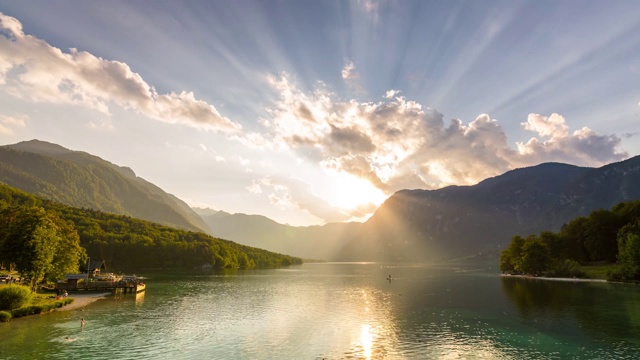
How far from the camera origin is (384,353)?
49.1m

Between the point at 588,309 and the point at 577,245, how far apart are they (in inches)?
5178

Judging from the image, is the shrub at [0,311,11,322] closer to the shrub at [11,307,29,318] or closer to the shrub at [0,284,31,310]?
the shrub at [11,307,29,318]

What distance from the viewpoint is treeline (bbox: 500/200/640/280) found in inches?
6732

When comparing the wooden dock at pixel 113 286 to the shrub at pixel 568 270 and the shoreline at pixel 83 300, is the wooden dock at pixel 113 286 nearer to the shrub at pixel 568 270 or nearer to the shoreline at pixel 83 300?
the shoreline at pixel 83 300

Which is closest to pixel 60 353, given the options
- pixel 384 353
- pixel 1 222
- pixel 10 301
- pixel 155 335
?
pixel 155 335

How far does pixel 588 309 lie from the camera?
267 feet

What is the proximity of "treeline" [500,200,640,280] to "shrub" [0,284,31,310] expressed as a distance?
184 meters

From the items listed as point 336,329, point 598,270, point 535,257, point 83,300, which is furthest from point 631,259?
point 83,300

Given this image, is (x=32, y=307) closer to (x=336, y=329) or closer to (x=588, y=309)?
(x=336, y=329)

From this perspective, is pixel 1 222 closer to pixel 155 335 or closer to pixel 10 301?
pixel 10 301

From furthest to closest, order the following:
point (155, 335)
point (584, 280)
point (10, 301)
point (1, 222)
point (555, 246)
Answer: point (555, 246), point (584, 280), point (1, 222), point (10, 301), point (155, 335)

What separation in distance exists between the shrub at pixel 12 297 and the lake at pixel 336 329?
4.67 metres

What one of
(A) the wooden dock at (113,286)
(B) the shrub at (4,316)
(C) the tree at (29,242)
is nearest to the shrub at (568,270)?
(A) the wooden dock at (113,286)

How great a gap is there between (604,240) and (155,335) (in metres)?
197
